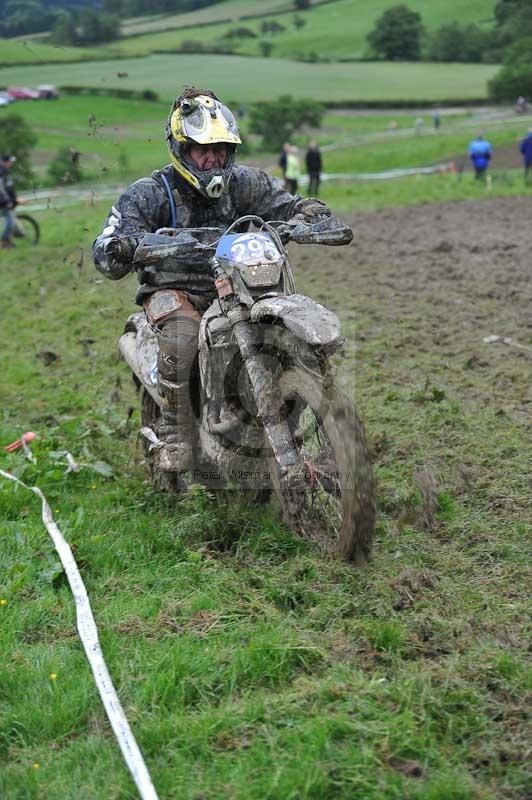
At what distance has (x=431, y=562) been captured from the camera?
5207 mm

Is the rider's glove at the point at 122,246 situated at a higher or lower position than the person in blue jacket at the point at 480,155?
higher

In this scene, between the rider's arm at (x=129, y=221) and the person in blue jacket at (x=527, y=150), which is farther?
the person in blue jacket at (x=527, y=150)

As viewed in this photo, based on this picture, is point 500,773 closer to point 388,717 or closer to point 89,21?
point 388,717

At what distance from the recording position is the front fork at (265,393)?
5.05 meters

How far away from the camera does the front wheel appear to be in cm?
468

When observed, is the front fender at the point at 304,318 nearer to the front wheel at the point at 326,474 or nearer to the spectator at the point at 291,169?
the front wheel at the point at 326,474

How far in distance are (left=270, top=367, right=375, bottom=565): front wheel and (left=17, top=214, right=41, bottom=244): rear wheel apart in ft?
53.7

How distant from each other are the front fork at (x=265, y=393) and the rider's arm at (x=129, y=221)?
2.90ft

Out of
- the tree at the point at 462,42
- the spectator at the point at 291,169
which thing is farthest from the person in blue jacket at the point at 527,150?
the tree at the point at 462,42

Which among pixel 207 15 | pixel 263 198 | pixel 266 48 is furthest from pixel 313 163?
pixel 266 48

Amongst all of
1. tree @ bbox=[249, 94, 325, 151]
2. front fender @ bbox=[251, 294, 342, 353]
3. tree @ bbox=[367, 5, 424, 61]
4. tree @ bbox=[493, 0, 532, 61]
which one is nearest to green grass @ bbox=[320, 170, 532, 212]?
front fender @ bbox=[251, 294, 342, 353]

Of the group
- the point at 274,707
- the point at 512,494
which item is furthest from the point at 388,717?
the point at 512,494

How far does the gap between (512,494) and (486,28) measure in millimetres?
96167

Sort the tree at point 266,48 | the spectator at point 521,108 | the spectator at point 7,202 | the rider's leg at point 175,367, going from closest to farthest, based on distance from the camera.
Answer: the rider's leg at point 175,367
the spectator at point 7,202
the spectator at point 521,108
the tree at point 266,48
